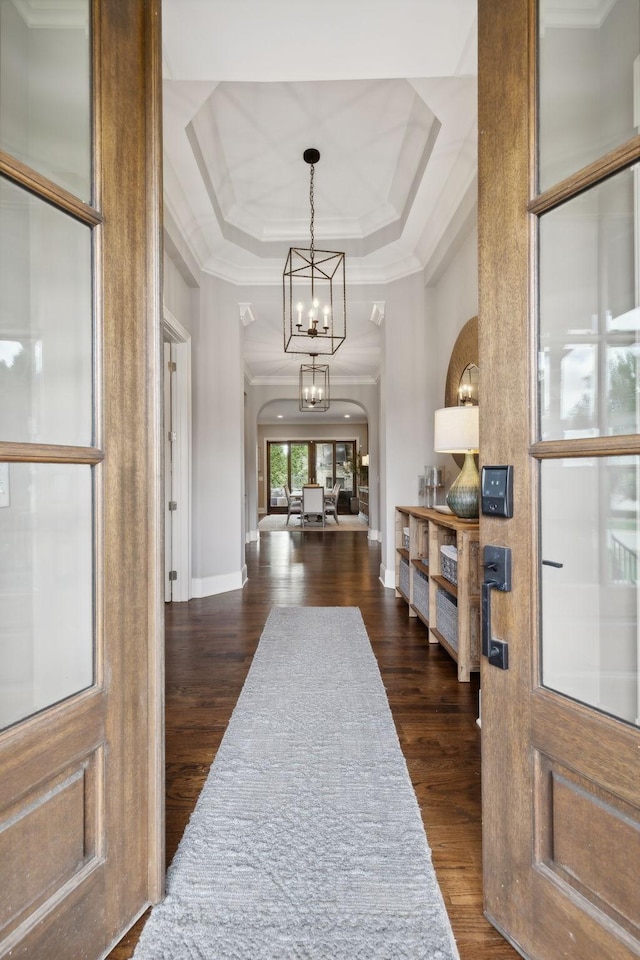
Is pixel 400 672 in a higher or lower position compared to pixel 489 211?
lower

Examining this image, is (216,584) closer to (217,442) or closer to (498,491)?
(217,442)

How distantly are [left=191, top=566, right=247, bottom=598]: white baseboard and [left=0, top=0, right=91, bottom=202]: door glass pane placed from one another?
388 centimetres

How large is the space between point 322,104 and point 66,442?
3150 mm

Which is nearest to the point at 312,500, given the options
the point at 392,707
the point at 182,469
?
the point at 182,469

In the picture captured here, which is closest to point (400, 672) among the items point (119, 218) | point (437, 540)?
point (437, 540)

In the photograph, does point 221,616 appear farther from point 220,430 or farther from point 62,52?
point 62,52

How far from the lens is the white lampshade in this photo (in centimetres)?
269

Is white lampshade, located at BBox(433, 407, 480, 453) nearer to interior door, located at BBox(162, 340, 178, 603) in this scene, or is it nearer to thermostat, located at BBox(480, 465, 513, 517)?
thermostat, located at BBox(480, 465, 513, 517)

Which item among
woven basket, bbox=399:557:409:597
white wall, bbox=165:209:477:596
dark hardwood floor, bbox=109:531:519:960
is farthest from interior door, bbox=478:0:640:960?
white wall, bbox=165:209:477:596

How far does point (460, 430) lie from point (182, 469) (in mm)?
2636

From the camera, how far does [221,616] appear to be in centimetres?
386

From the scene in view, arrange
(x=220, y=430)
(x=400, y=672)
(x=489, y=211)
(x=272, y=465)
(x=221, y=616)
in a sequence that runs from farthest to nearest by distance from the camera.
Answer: (x=272, y=465) → (x=220, y=430) → (x=221, y=616) → (x=400, y=672) → (x=489, y=211)

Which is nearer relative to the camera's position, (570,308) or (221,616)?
(570,308)

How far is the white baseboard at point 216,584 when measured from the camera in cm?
450
